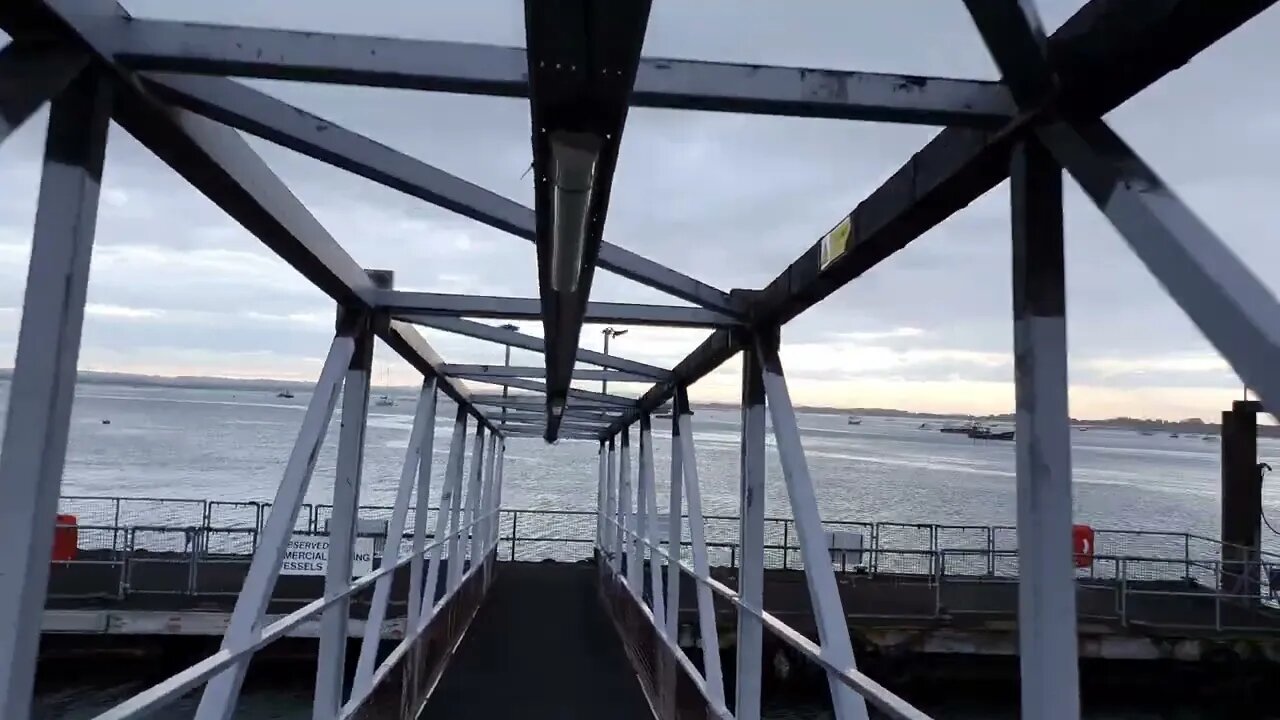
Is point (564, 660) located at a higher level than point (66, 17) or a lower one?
lower

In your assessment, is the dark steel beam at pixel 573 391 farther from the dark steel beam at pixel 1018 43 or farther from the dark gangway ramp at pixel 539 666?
the dark steel beam at pixel 1018 43

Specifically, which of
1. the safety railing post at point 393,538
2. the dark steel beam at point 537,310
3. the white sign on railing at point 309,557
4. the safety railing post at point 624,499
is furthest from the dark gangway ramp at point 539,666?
the dark steel beam at point 537,310

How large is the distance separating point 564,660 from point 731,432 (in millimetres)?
174893

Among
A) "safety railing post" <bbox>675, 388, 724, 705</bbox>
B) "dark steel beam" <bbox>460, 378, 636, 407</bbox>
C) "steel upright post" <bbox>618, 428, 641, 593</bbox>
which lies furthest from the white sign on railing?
"safety railing post" <bbox>675, 388, 724, 705</bbox>

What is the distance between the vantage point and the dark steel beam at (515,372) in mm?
8328

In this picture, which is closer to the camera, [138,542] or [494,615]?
[494,615]

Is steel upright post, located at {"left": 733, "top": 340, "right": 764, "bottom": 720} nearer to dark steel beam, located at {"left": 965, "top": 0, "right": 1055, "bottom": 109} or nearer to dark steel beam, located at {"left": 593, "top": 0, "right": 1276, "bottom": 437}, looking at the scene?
dark steel beam, located at {"left": 593, "top": 0, "right": 1276, "bottom": 437}

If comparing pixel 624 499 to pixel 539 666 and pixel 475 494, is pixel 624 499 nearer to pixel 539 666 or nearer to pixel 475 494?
pixel 475 494

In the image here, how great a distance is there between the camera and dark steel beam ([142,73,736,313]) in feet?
9.09

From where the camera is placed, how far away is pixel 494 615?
1323cm

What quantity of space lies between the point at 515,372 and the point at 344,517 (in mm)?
2976

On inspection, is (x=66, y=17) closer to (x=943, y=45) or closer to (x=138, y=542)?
(x=943, y=45)

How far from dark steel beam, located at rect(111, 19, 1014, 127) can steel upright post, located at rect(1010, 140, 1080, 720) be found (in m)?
0.23

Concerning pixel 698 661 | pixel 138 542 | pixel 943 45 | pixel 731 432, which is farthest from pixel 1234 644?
pixel 731 432
